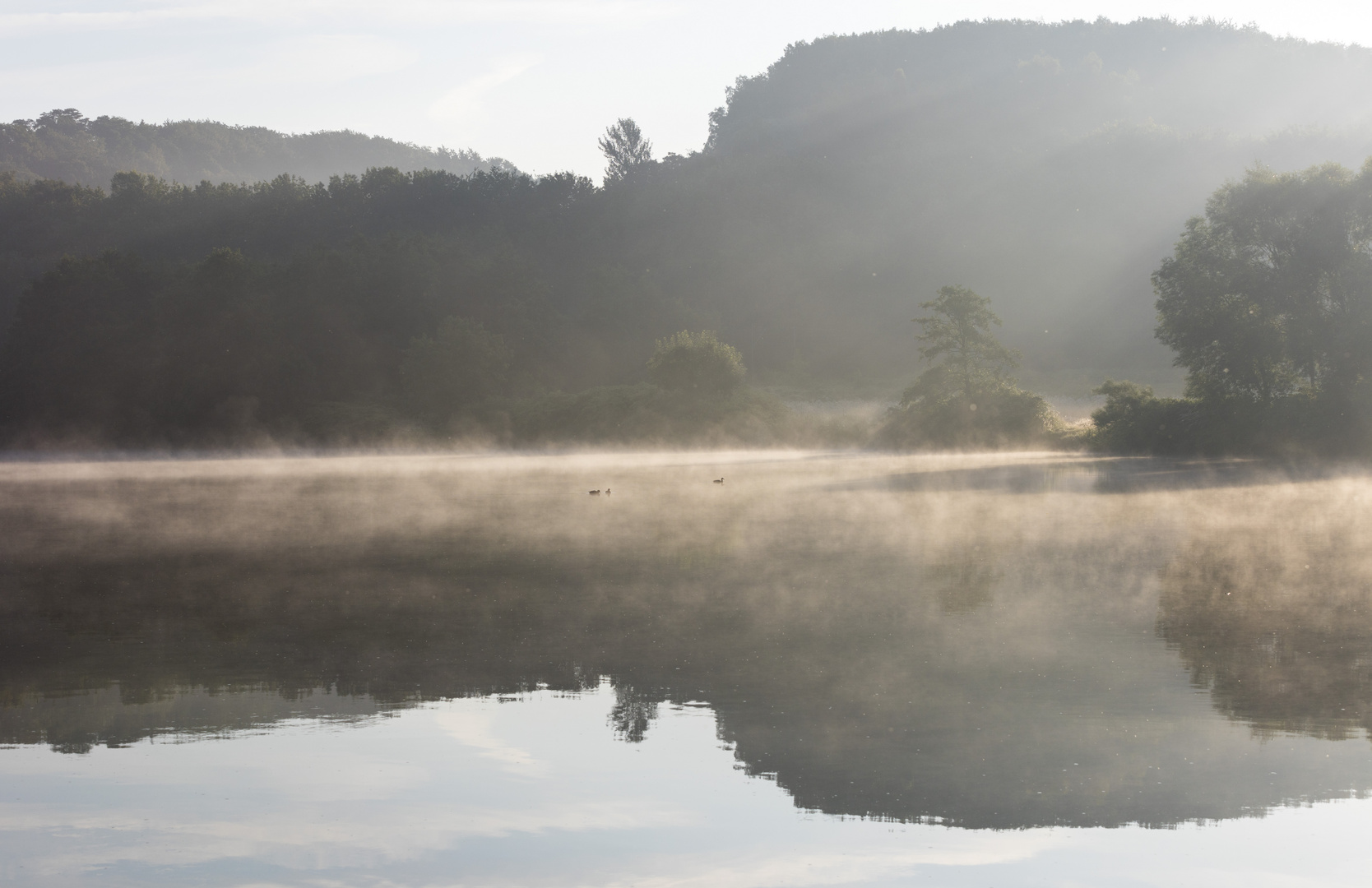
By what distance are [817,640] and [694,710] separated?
3.17 metres

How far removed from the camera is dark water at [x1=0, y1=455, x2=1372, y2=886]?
6906mm

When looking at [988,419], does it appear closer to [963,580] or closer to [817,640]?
[963,580]

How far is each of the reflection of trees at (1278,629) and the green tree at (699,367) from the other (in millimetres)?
51299

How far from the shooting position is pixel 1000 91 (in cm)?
16775

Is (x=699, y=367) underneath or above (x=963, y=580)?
above

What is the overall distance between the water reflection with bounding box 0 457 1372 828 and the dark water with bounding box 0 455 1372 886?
0.17 ft

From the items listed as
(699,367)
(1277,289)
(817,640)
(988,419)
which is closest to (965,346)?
(988,419)

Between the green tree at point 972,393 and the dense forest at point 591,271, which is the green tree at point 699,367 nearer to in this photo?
the dense forest at point 591,271

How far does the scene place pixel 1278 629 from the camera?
13.1 meters

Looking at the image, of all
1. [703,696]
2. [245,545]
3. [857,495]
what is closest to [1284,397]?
[857,495]

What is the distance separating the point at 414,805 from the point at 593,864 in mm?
1531

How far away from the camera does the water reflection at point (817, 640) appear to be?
8.41 meters

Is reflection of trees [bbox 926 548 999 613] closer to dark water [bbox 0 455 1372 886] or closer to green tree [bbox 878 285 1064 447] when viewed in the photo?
dark water [bbox 0 455 1372 886]

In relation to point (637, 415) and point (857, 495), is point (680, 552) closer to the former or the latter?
point (857, 495)
